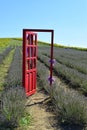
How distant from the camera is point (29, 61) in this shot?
38.7 feet

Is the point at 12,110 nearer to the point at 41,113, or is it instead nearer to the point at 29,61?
the point at 41,113

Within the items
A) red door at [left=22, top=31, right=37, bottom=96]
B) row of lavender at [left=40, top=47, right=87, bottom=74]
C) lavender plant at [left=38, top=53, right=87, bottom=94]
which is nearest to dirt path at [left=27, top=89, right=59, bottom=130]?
red door at [left=22, top=31, right=37, bottom=96]

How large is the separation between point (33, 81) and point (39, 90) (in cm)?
94

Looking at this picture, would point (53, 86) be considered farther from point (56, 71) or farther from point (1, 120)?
point (56, 71)

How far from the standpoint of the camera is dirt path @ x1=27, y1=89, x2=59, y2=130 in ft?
27.0

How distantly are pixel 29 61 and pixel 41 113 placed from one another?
2.67 meters

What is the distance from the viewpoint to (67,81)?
15.6 meters

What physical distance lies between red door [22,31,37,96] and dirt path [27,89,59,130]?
1.16ft

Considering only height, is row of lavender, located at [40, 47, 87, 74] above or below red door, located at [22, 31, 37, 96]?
below

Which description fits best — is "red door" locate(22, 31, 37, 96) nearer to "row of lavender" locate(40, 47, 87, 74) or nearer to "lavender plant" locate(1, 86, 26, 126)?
"lavender plant" locate(1, 86, 26, 126)

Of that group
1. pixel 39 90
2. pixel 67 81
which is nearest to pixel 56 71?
pixel 67 81

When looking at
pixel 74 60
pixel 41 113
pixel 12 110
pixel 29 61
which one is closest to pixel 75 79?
pixel 29 61

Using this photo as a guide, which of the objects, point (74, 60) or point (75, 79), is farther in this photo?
point (74, 60)

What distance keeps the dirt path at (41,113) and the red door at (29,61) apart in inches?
13.9
